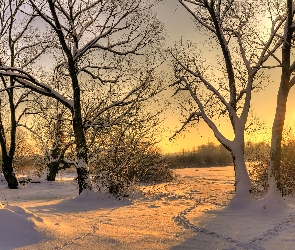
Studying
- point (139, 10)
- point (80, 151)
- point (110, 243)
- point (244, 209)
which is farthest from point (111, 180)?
point (110, 243)

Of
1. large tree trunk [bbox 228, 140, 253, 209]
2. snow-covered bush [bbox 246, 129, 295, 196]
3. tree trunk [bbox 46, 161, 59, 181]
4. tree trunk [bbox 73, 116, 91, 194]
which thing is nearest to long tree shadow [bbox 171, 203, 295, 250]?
large tree trunk [bbox 228, 140, 253, 209]

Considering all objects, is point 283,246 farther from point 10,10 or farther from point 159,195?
point 10,10

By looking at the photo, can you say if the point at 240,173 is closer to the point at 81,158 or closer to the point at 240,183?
the point at 240,183

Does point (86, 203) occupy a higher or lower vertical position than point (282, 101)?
lower

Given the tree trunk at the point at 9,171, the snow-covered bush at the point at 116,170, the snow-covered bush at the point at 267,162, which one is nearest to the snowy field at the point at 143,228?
the snow-covered bush at the point at 116,170

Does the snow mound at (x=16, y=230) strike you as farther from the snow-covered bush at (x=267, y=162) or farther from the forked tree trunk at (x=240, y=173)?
the snow-covered bush at (x=267, y=162)

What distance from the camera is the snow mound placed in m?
6.10

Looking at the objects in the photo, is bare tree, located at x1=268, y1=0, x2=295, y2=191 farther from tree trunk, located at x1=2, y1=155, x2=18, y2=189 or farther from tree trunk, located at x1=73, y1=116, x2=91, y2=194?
tree trunk, located at x1=2, y1=155, x2=18, y2=189

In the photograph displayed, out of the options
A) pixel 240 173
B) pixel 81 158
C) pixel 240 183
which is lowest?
pixel 240 183

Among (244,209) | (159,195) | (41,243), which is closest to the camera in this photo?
(41,243)

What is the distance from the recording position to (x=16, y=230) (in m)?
6.43

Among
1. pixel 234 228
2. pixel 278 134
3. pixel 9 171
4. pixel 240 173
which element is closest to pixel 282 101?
pixel 278 134

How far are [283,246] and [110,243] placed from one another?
3.22 m

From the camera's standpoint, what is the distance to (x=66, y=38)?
1385 centimetres
